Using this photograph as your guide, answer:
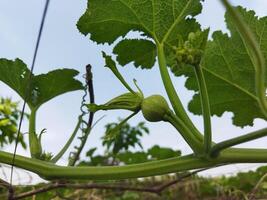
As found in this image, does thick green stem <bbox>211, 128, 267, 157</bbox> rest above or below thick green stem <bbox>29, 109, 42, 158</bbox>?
below

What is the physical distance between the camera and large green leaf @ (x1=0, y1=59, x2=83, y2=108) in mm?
1301

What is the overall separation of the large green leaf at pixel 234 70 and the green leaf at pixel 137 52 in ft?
0.37

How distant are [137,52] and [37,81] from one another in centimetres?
24

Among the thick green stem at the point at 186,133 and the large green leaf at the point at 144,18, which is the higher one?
the large green leaf at the point at 144,18

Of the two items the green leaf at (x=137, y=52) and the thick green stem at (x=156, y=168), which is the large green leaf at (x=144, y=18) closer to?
the green leaf at (x=137, y=52)

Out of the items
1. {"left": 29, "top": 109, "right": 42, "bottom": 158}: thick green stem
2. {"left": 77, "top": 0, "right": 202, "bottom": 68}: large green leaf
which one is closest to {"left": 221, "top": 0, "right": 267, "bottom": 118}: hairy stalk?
{"left": 77, "top": 0, "right": 202, "bottom": 68}: large green leaf

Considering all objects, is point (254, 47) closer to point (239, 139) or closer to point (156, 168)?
point (239, 139)

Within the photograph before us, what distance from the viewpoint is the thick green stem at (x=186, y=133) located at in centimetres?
100

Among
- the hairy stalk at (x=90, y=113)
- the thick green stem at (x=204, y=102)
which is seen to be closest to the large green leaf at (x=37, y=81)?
the hairy stalk at (x=90, y=113)

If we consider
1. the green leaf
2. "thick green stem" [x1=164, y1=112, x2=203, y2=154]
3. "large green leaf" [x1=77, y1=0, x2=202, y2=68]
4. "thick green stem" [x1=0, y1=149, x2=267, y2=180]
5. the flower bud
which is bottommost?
"thick green stem" [x1=0, y1=149, x2=267, y2=180]

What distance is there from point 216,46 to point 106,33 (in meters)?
0.27

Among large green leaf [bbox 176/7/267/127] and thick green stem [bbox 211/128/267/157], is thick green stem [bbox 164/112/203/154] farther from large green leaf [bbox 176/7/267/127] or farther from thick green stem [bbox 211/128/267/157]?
large green leaf [bbox 176/7/267/127]

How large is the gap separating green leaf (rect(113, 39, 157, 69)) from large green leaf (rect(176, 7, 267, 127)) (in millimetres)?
113

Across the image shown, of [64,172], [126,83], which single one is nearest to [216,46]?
[126,83]
